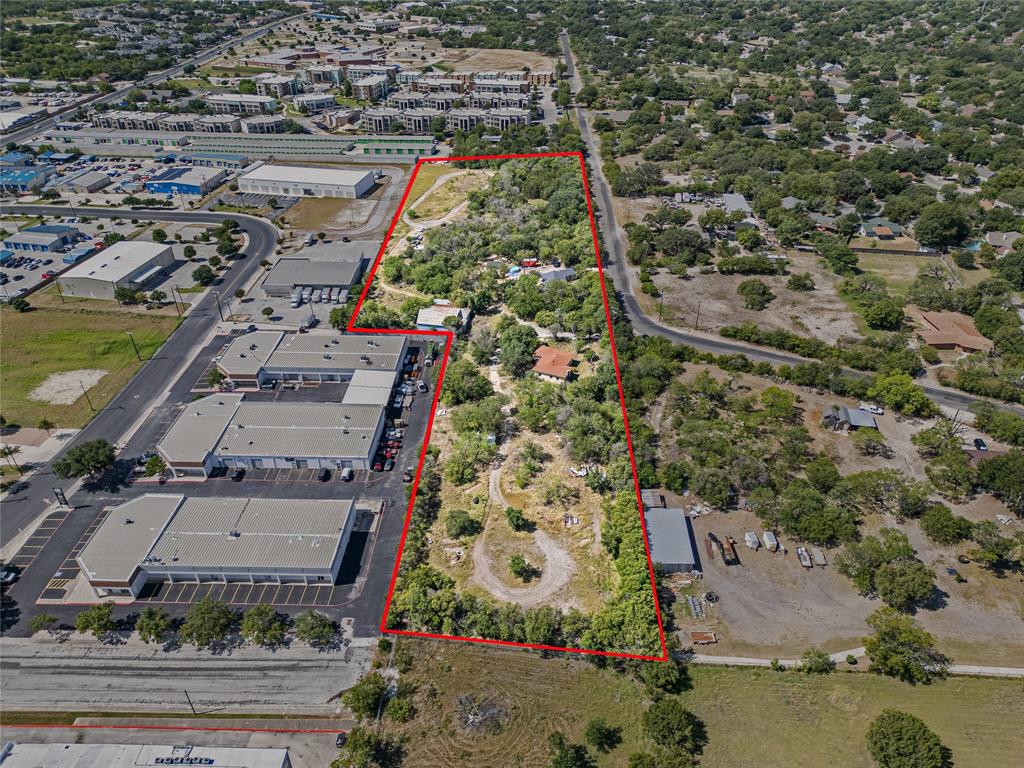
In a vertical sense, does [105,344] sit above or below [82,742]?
above

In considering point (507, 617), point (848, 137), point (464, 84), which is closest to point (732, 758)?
point (507, 617)

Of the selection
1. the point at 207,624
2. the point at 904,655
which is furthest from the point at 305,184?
the point at 904,655

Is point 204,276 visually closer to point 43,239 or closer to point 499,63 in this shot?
point 43,239

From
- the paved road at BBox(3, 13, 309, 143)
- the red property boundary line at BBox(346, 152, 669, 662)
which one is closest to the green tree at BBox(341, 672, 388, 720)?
the red property boundary line at BBox(346, 152, 669, 662)

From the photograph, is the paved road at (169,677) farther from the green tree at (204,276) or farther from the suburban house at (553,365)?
the green tree at (204,276)

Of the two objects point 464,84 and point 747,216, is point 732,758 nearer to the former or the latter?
point 747,216

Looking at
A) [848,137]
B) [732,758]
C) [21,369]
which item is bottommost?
[732,758]

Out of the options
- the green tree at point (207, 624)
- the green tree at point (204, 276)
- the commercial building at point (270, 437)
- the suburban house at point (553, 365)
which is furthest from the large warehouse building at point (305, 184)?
the green tree at point (207, 624)
